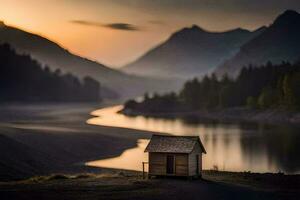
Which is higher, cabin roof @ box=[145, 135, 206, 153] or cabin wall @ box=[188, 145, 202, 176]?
cabin roof @ box=[145, 135, 206, 153]

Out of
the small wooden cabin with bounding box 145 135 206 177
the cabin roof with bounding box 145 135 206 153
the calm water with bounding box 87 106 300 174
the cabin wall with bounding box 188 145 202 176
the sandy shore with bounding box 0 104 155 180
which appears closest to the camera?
the small wooden cabin with bounding box 145 135 206 177

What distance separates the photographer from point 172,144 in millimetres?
62688

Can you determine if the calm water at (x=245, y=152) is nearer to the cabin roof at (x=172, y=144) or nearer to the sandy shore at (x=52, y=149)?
the sandy shore at (x=52, y=149)

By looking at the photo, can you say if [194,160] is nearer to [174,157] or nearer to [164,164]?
[174,157]

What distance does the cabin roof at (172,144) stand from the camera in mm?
61844

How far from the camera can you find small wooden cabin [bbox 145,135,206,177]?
61438 millimetres

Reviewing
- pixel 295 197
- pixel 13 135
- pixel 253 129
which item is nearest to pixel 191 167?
pixel 295 197

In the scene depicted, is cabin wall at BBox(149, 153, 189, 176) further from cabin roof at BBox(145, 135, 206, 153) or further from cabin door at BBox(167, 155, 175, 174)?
cabin roof at BBox(145, 135, 206, 153)

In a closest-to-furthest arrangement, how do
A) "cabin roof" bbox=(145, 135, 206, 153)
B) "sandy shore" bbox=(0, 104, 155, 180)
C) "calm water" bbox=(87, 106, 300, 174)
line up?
"cabin roof" bbox=(145, 135, 206, 153) < "sandy shore" bbox=(0, 104, 155, 180) < "calm water" bbox=(87, 106, 300, 174)

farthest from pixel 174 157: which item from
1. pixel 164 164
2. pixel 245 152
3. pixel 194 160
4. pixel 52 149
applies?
pixel 245 152

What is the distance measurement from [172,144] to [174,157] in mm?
1604

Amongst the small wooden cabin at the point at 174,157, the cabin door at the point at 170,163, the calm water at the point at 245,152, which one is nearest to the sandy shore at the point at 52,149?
the calm water at the point at 245,152

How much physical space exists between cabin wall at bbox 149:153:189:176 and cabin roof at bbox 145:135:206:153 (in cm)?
49

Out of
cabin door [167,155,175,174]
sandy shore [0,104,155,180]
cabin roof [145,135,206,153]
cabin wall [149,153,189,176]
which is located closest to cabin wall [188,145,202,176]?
cabin wall [149,153,189,176]
